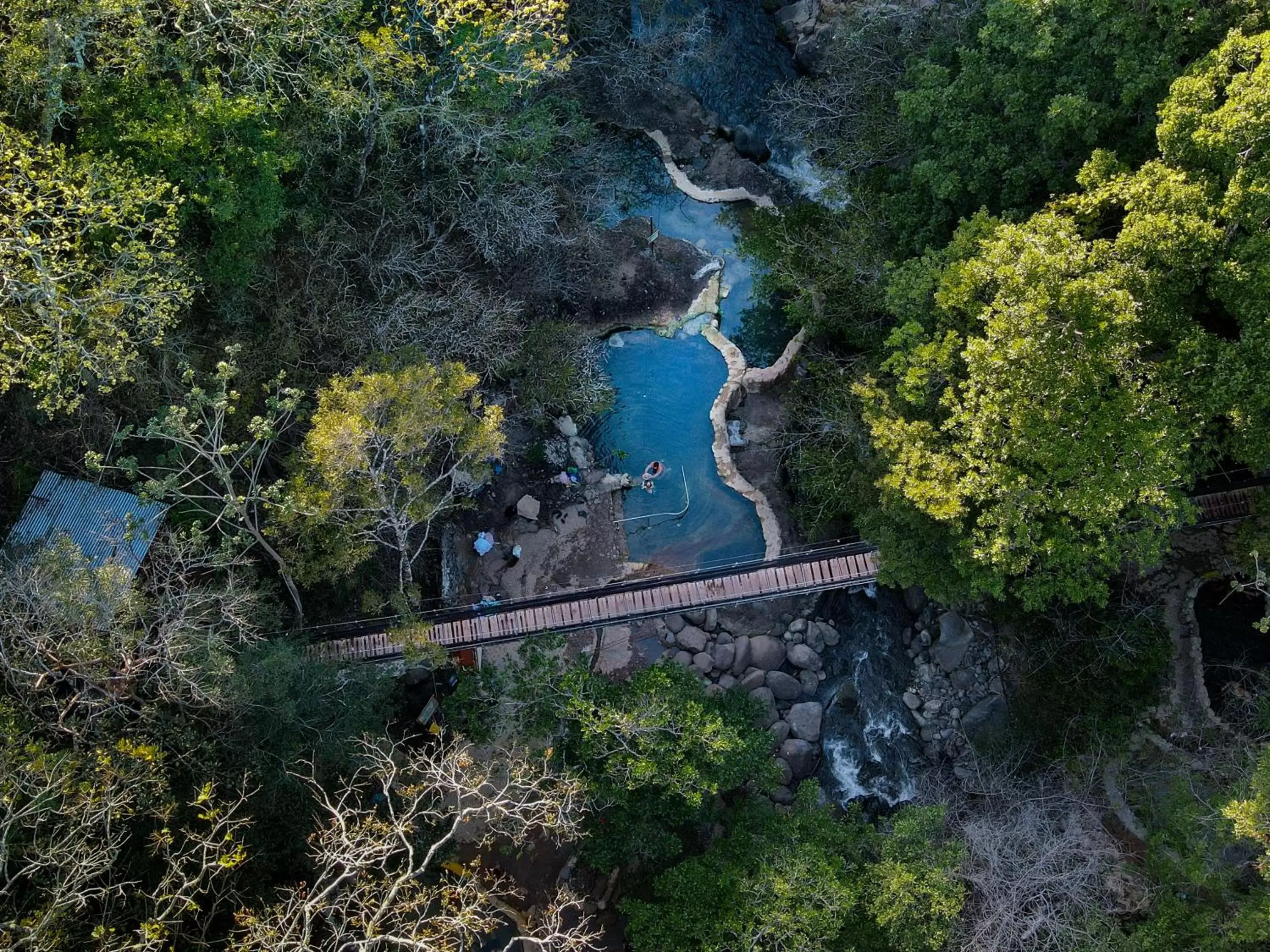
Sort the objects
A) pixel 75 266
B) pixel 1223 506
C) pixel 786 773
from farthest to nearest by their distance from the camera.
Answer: pixel 786 773 < pixel 1223 506 < pixel 75 266

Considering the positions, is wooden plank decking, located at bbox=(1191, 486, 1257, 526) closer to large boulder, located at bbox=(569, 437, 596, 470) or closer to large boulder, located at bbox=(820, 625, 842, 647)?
large boulder, located at bbox=(820, 625, 842, 647)

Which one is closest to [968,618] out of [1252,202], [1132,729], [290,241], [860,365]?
[1132,729]

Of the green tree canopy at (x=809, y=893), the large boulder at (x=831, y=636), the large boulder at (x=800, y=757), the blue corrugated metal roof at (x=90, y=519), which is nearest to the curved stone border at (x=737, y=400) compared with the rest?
the large boulder at (x=831, y=636)

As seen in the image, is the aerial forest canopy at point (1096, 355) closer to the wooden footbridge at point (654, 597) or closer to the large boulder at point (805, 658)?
the wooden footbridge at point (654, 597)

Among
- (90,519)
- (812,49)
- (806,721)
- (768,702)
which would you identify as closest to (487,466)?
(90,519)

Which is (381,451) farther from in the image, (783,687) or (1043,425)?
(1043,425)

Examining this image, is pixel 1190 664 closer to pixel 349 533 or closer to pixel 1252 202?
A: pixel 1252 202
